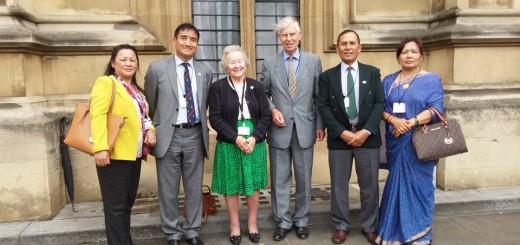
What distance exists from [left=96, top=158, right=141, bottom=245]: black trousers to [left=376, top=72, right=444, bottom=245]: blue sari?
230 cm

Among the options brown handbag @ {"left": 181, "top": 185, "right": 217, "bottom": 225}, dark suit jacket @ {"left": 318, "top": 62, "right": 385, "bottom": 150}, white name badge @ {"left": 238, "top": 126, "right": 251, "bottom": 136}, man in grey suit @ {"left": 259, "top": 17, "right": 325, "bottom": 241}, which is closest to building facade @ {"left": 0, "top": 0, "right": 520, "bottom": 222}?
brown handbag @ {"left": 181, "top": 185, "right": 217, "bottom": 225}

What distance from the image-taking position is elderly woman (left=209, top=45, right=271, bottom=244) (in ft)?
12.6

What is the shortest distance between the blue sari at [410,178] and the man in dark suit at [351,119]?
147 millimetres

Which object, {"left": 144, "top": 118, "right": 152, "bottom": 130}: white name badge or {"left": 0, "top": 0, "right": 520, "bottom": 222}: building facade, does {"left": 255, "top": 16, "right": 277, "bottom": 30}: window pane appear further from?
{"left": 144, "top": 118, "right": 152, "bottom": 130}: white name badge

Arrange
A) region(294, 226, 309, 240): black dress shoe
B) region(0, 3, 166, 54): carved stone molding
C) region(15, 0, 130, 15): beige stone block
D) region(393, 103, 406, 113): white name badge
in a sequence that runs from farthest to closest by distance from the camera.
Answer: region(15, 0, 130, 15): beige stone block
region(0, 3, 166, 54): carved stone molding
region(294, 226, 309, 240): black dress shoe
region(393, 103, 406, 113): white name badge

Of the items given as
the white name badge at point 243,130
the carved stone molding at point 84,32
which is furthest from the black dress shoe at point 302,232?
the carved stone molding at point 84,32

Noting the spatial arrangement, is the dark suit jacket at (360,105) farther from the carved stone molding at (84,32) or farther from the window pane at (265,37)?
the carved stone molding at (84,32)

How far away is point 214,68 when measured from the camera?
5926mm

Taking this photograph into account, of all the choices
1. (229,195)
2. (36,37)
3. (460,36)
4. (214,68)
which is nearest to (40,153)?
(36,37)

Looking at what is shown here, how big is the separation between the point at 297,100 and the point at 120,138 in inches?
63.9

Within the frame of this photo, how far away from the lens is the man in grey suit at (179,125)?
383 cm

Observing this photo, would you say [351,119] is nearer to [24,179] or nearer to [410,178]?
[410,178]

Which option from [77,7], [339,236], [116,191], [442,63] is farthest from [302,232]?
[77,7]

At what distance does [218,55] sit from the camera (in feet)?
19.4
